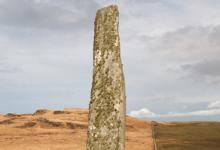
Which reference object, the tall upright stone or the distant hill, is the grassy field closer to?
the distant hill

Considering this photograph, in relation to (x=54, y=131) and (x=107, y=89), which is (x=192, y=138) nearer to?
(x=54, y=131)

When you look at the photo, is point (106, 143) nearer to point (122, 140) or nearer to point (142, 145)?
point (122, 140)

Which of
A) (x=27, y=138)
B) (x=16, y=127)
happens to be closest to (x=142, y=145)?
(x=27, y=138)

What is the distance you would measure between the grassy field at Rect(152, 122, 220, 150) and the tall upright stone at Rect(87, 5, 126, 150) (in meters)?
19.2

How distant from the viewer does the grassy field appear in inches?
1128

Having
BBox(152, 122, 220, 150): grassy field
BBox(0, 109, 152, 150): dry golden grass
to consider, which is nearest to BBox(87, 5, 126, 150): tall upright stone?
BBox(0, 109, 152, 150): dry golden grass

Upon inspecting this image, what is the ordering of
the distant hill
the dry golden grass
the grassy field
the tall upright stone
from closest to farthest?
the tall upright stone < the grassy field < the distant hill < the dry golden grass

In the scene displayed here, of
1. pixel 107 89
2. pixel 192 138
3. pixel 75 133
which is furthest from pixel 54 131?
pixel 107 89

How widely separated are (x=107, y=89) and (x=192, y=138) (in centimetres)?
2657

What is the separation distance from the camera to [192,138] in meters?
34.2

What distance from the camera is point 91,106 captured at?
9.04 m

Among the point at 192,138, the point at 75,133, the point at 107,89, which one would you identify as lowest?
the point at 192,138

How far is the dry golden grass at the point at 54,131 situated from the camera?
97.3 feet

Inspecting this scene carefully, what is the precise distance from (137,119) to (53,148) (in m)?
22.2
